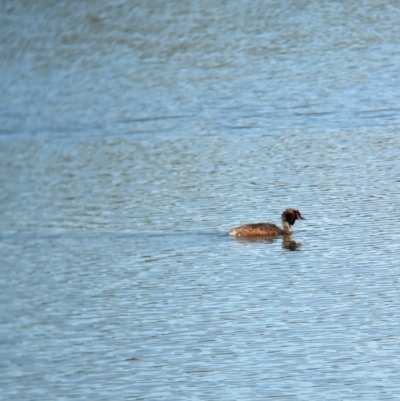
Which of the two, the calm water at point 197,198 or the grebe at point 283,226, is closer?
the calm water at point 197,198

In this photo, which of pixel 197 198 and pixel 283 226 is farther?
pixel 197 198

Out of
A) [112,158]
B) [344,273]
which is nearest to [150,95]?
[112,158]

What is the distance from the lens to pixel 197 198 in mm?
17188

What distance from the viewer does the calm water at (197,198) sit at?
1112 centimetres

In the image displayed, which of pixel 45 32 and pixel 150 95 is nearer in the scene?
pixel 150 95

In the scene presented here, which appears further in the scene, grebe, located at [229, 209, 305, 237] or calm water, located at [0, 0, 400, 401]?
grebe, located at [229, 209, 305, 237]

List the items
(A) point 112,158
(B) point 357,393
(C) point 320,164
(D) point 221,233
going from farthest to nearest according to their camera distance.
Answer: (A) point 112,158 → (C) point 320,164 → (D) point 221,233 → (B) point 357,393

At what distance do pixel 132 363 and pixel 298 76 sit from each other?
14055 millimetres

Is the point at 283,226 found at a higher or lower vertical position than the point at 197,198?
higher

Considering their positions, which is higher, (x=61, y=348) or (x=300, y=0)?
(x=61, y=348)

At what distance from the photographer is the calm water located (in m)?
11.1

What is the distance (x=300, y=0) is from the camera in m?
30.0

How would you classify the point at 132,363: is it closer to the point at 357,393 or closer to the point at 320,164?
the point at 357,393

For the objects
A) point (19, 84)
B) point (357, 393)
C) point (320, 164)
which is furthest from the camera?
point (19, 84)
